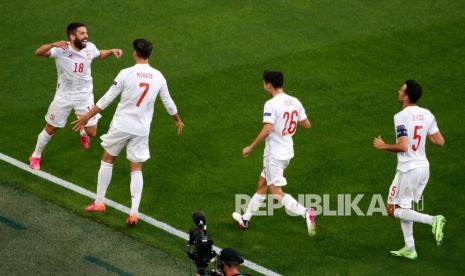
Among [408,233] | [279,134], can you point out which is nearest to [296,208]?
[279,134]

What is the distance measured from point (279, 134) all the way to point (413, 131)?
5.72ft

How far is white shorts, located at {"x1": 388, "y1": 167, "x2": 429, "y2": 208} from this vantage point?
446 inches

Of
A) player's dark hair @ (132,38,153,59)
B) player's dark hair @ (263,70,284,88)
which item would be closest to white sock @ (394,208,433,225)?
player's dark hair @ (263,70,284,88)

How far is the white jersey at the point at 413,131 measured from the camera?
36.7 feet

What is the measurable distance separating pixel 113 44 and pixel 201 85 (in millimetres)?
2331

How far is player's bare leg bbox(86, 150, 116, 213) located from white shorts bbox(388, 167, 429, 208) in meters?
3.81

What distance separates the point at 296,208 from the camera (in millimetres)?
11773

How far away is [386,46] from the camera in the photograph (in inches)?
681

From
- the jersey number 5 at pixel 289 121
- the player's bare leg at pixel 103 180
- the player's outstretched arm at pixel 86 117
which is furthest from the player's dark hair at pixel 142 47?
the jersey number 5 at pixel 289 121

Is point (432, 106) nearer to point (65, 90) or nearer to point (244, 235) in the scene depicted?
point (244, 235)

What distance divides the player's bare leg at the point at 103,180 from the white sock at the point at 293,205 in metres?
2.41

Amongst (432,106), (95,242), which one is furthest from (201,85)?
(95,242)

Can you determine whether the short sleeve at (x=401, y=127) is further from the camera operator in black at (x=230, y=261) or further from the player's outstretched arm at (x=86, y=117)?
the player's outstretched arm at (x=86, y=117)

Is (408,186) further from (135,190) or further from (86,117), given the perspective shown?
(86,117)
